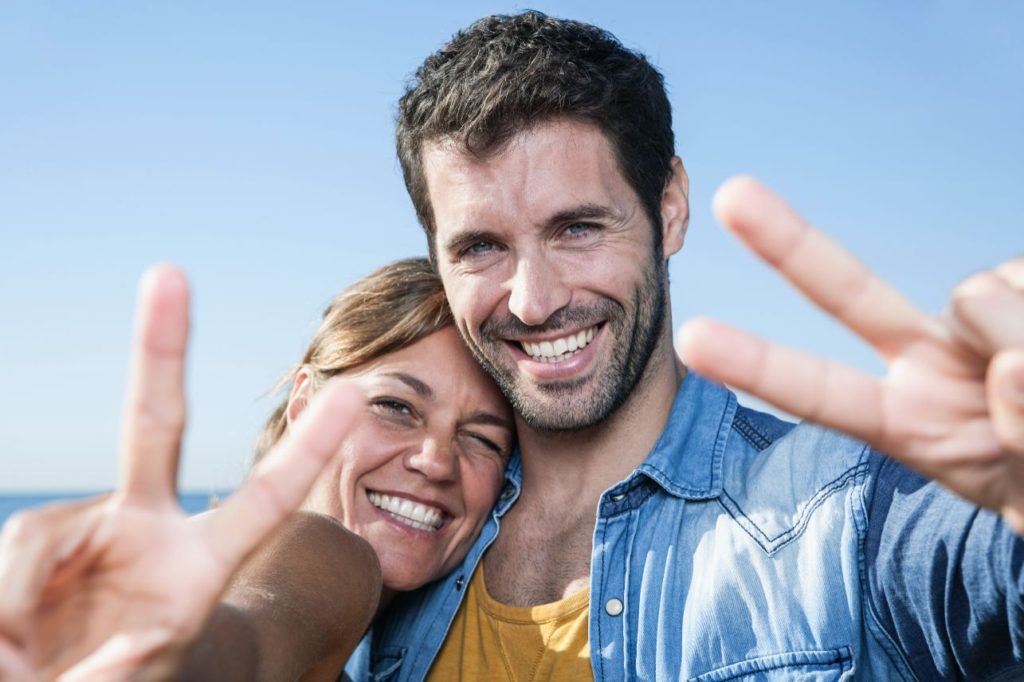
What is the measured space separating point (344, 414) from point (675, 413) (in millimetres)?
1825

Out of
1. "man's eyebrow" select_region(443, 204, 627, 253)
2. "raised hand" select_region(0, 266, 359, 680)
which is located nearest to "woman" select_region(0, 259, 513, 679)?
"raised hand" select_region(0, 266, 359, 680)

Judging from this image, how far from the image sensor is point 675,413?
3.06 m

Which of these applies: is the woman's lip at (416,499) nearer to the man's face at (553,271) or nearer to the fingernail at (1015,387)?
the man's face at (553,271)

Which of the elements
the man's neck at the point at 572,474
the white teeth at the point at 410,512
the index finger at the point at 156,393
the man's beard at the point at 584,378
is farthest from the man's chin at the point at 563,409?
the index finger at the point at 156,393

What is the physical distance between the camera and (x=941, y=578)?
1.82m

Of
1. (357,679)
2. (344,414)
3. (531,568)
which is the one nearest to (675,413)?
(531,568)

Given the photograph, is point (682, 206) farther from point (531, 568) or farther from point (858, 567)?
point (858, 567)

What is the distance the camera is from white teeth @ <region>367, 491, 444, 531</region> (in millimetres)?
3010

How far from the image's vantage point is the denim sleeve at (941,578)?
5.50 ft

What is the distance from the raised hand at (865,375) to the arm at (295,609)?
957 millimetres

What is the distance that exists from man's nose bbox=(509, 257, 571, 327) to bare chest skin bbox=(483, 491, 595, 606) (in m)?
0.68

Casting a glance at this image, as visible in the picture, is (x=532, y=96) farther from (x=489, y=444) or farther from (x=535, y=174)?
(x=489, y=444)

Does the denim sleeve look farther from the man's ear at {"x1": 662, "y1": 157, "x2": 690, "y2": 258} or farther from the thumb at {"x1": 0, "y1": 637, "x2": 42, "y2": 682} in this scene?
the thumb at {"x1": 0, "y1": 637, "x2": 42, "y2": 682}

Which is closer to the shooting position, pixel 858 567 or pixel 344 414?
pixel 344 414
